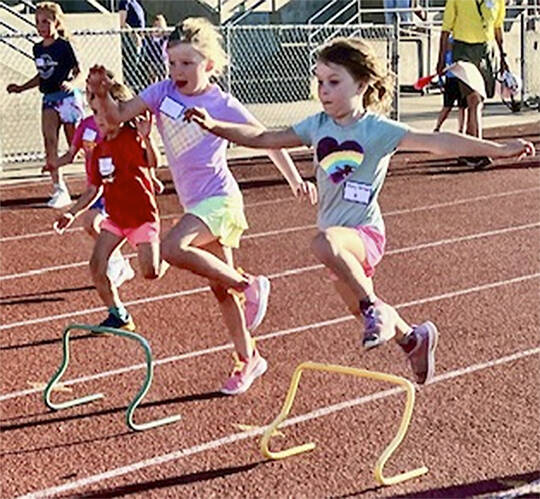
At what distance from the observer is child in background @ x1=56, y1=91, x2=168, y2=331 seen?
7105 mm

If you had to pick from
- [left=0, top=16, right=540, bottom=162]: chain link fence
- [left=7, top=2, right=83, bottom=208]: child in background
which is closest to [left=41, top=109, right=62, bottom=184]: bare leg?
[left=7, top=2, right=83, bottom=208]: child in background

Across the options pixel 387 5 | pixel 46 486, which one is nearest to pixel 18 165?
pixel 46 486

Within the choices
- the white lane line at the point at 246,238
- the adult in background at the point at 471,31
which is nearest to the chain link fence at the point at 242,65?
the adult in background at the point at 471,31

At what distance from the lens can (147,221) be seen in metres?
7.17

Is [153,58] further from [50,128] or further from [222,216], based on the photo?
[222,216]

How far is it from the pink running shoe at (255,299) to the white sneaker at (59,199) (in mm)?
5893

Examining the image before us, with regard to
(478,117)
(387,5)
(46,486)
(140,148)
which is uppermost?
(140,148)

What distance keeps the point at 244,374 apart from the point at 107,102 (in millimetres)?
1608

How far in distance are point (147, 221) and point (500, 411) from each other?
2.42 m

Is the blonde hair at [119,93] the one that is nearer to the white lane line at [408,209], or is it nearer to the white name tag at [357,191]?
the white name tag at [357,191]

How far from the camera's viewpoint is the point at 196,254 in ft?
19.8

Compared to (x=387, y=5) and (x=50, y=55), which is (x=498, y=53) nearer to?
(x=50, y=55)

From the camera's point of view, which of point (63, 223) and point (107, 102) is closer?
point (107, 102)

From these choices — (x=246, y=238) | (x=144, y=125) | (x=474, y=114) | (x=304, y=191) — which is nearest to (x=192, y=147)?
(x=304, y=191)
